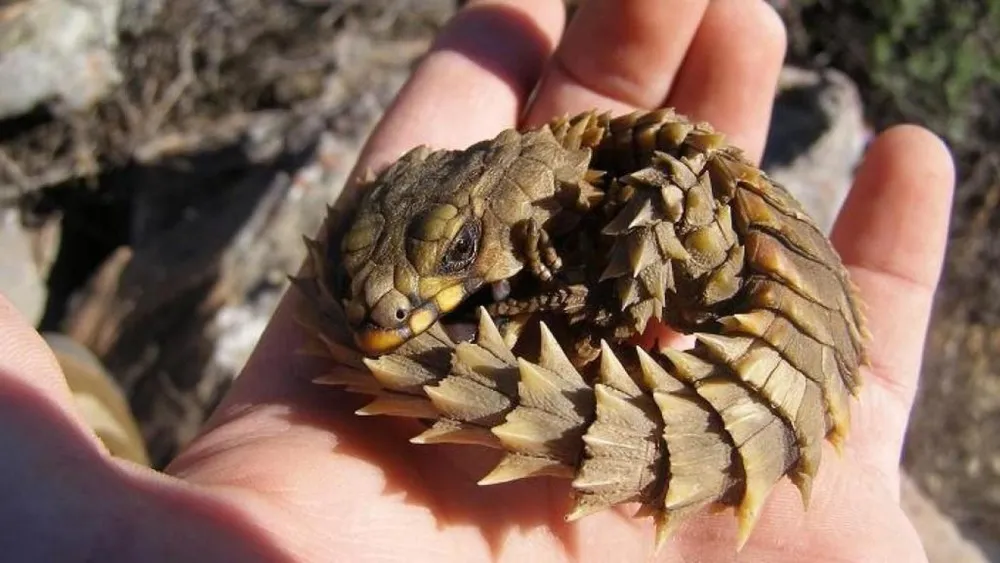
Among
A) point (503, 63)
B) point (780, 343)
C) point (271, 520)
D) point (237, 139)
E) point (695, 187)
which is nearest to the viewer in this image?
point (271, 520)

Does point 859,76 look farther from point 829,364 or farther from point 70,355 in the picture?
point 70,355

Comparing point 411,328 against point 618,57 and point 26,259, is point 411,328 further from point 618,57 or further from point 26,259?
point 26,259

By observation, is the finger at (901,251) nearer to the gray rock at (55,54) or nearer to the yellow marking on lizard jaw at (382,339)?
the yellow marking on lizard jaw at (382,339)

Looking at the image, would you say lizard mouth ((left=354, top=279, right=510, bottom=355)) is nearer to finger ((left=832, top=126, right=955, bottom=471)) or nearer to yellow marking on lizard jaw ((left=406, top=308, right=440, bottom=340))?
yellow marking on lizard jaw ((left=406, top=308, right=440, bottom=340))

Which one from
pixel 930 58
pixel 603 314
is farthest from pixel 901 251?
pixel 930 58

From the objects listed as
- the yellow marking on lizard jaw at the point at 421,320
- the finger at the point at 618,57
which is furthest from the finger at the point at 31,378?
the finger at the point at 618,57

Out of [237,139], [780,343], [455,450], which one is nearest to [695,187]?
[780,343]

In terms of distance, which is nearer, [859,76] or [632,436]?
[632,436]
